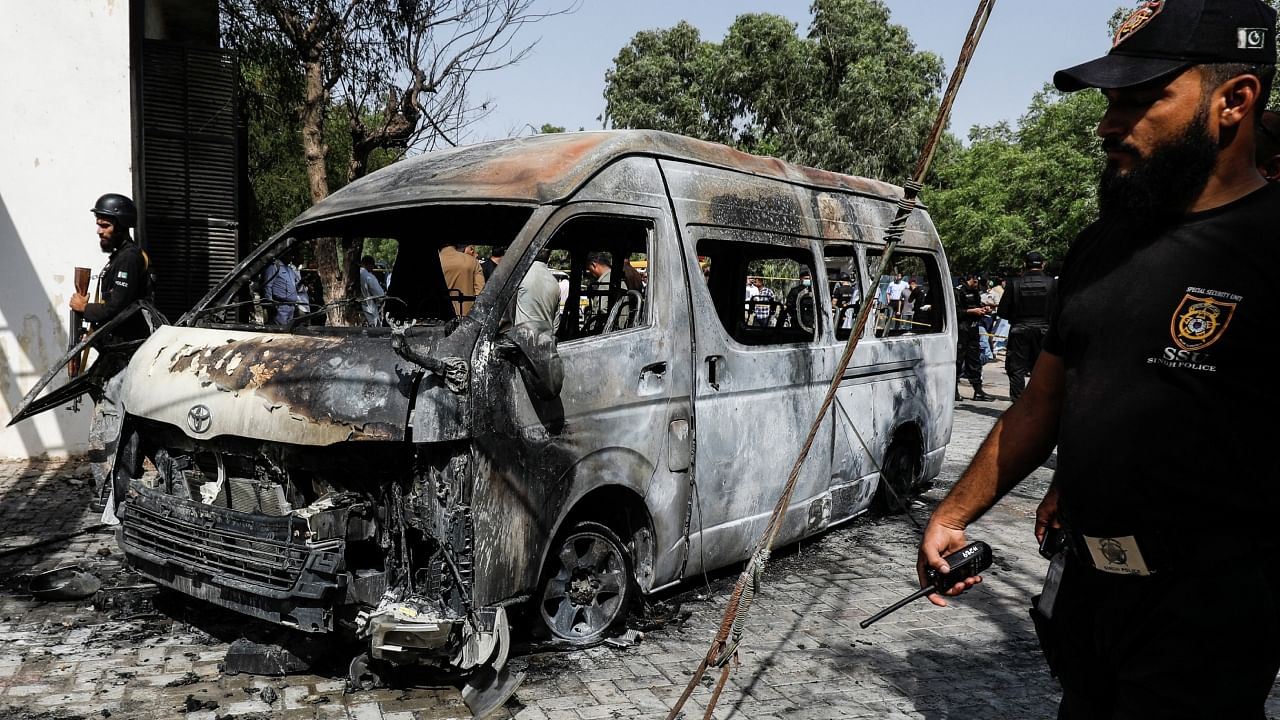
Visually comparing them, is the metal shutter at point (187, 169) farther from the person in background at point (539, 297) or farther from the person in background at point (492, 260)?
the person in background at point (539, 297)

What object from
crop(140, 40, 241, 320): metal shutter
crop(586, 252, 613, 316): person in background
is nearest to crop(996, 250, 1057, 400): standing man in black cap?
crop(586, 252, 613, 316): person in background

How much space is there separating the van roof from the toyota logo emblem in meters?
1.28

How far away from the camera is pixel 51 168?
8.48 m

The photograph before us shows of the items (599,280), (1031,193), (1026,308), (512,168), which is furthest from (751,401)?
(1031,193)

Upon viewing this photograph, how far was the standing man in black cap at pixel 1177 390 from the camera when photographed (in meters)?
1.98

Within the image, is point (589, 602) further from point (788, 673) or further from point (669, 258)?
point (669, 258)

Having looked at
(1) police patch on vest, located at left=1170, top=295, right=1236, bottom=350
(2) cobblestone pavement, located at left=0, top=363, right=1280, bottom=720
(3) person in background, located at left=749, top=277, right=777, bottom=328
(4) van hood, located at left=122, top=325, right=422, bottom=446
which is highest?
(1) police patch on vest, located at left=1170, top=295, right=1236, bottom=350

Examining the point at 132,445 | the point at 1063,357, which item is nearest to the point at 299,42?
the point at 132,445

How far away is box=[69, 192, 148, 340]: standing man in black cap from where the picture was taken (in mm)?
6895

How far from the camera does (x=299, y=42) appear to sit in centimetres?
1207

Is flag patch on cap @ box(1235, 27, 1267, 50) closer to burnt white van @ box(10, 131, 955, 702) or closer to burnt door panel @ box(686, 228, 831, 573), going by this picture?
burnt white van @ box(10, 131, 955, 702)

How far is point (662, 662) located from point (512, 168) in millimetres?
2332

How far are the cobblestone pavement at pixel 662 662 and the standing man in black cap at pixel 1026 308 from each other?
21.6 ft

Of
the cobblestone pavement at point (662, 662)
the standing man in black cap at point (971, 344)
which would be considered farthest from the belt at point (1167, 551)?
the standing man in black cap at point (971, 344)
